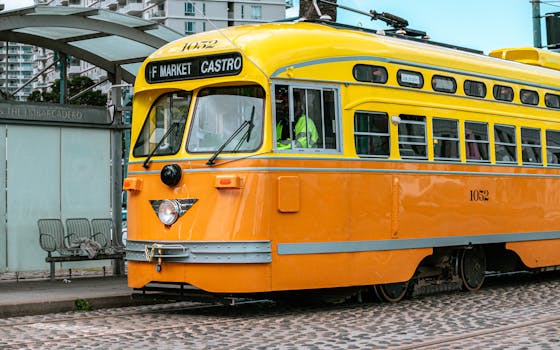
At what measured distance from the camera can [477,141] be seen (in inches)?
600

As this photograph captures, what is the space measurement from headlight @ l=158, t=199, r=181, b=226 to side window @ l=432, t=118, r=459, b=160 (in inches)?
150

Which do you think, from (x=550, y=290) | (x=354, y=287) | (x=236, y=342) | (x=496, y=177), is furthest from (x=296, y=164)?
(x=550, y=290)

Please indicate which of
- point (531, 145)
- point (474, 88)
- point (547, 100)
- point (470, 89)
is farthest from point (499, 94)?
point (547, 100)

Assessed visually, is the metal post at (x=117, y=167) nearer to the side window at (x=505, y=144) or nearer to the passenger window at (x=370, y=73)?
the passenger window at (x=370, y=73)

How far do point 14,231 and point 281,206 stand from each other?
19.1 feet

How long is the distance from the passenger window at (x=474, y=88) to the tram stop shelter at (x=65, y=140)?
4.63 m

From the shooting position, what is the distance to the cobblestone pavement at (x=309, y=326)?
10414mm

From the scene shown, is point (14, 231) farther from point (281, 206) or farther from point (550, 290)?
point (550, 290)

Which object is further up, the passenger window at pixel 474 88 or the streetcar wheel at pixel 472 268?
the passenger window at pixel 474 88

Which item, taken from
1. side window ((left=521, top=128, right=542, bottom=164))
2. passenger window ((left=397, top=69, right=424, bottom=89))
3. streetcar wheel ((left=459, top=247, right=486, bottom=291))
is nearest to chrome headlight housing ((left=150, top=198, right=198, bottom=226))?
passenger window ((left=397, top=69, right=424, bottom=89))

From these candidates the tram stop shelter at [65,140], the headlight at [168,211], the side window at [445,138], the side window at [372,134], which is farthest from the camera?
the tram stop shelter at [65,140]

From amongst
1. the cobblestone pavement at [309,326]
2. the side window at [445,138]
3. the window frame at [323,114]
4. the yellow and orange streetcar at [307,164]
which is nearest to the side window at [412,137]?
the yellow and orange streetcar at [307,164]

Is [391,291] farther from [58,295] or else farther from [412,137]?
[58,295]

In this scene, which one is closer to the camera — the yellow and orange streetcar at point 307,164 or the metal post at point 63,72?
the yellow and orange streetcar at point 307,164
